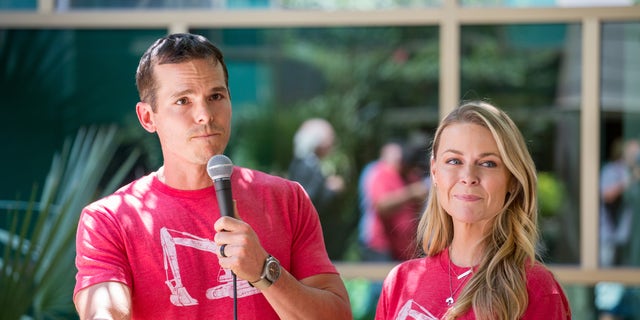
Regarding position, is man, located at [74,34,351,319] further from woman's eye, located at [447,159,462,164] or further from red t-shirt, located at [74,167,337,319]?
woman's eye, located at [447,159,462,164]

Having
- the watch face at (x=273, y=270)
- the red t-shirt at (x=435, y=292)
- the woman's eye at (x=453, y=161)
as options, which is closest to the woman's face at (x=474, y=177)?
the woman's eye at (x=453, y=161)

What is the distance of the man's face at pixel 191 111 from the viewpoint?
2.47 m

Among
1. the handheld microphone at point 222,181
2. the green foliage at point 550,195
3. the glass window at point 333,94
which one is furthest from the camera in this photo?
the glass window at point 333,94

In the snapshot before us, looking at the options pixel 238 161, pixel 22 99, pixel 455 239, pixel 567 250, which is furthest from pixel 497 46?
pixel 455 239

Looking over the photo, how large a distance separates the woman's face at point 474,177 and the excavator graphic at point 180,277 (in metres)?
0.57

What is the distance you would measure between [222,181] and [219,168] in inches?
1.6

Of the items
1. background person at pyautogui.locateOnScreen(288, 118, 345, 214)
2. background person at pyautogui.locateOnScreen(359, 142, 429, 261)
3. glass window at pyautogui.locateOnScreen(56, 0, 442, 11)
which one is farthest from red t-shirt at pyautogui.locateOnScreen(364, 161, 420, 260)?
glass window at pyautogui.locateOnScreen(56, 0, 442, 11)

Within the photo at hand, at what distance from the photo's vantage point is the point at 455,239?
8.54 ft

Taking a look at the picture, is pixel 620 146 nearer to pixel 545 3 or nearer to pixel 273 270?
pixel 545 3

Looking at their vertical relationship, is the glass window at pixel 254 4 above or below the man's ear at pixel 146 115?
above

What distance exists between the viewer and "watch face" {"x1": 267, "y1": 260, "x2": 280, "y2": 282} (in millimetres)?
2307

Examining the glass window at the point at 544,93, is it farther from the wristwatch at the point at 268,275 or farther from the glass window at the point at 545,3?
the wristwatch at the point at 268,275

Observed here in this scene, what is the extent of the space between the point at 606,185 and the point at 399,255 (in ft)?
4.25

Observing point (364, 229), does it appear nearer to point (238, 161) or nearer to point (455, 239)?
point (238, 161)
